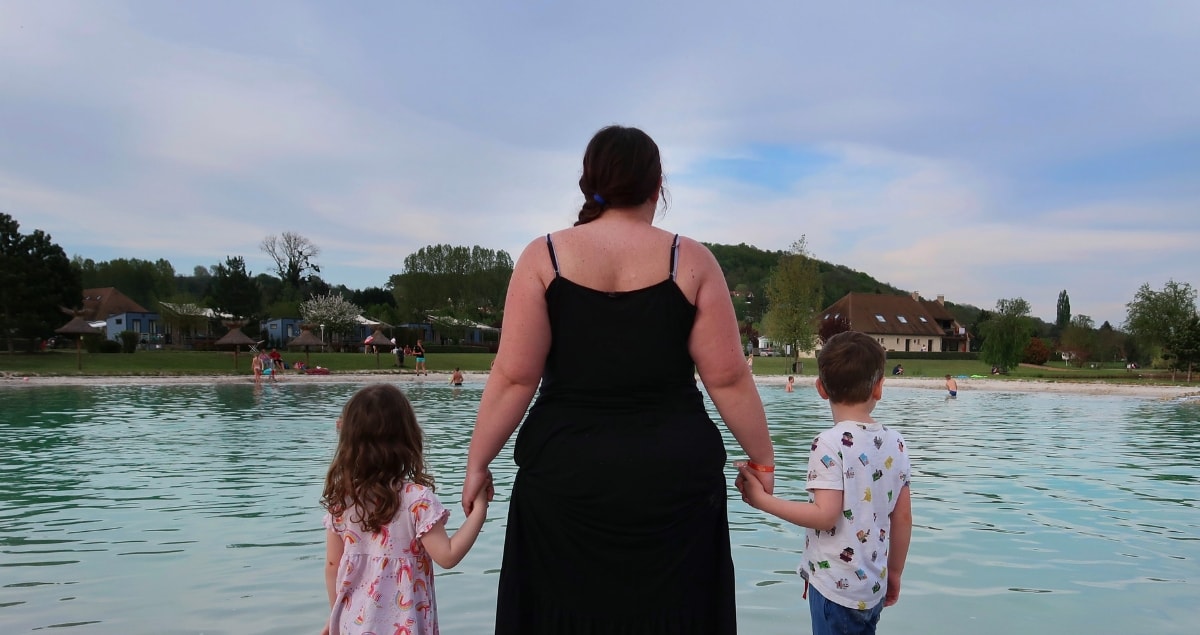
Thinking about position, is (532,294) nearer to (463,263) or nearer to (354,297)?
(463,263)

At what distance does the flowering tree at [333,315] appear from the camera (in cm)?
5978

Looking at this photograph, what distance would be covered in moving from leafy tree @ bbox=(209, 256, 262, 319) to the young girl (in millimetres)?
66747

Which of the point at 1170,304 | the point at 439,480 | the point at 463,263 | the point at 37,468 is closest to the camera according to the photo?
the point at 439,480

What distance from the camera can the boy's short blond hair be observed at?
9.08ft

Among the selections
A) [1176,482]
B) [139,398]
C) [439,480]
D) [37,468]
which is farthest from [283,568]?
[139,398]

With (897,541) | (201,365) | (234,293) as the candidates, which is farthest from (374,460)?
(234,293)

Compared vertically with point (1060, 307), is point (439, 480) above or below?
below

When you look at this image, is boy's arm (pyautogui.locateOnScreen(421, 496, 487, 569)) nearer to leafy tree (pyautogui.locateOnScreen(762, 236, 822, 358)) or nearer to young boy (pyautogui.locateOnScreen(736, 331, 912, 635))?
young boy (pyautogui.locateOnScreen(736, 331, 912, 635))

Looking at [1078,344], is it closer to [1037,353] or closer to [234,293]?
[1037,353]

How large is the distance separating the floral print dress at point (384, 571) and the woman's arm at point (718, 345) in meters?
1.10

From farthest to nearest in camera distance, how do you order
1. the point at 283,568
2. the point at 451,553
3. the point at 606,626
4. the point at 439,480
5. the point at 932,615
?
the point at 439,480 → the point at 283,568 → the point at 932,615 → the point at 451,553 → the point at 606,626

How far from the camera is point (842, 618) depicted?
2.69m

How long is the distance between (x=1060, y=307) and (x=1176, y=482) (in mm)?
122913

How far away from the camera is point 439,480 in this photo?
962 cm
